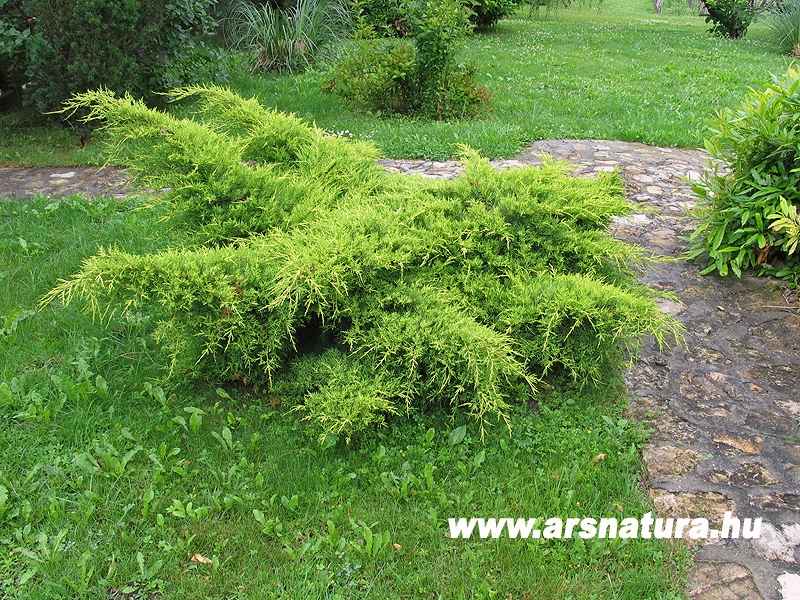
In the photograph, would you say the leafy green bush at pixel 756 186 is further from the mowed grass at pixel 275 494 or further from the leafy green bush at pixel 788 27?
the leafy green bush at pixel 788 27

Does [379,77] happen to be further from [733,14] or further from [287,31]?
[733,14]

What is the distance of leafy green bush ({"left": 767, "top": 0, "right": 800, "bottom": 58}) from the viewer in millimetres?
12047

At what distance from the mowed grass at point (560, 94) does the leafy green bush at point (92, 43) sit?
676 mm

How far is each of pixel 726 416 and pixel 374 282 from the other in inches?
65.1

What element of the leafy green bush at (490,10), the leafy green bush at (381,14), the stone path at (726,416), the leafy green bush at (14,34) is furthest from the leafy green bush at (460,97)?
the leafy green bush at (490,10)

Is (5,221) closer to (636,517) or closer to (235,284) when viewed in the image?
(235,284)

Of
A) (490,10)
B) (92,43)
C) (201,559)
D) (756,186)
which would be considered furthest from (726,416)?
(490,10)

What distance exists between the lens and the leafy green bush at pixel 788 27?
12047mm

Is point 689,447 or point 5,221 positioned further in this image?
point 5,221

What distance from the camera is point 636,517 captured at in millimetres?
2381

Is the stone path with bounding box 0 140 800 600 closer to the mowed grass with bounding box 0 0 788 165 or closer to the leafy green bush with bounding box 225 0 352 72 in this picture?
the mowed grass with bounding box 0 0 788 165

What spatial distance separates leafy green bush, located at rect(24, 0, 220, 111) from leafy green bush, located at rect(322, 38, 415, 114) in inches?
73.5

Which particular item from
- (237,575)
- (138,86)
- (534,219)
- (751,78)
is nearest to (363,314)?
(534,219)

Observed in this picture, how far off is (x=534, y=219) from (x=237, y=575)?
6.23 feet
